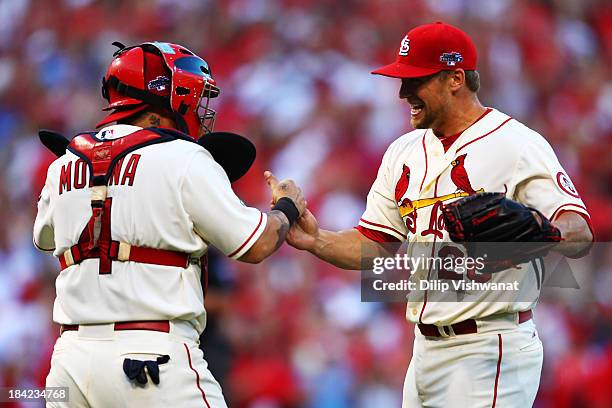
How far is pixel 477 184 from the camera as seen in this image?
4.17 meters

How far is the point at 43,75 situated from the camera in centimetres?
952

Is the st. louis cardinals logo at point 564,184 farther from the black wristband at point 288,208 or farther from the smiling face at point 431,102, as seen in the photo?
the black wristband at point 288,208

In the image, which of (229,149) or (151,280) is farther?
(229,149)

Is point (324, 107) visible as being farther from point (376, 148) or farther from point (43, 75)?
point (43, 75)

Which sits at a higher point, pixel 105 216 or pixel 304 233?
pixel 105 216

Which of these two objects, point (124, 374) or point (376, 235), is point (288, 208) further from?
point (124, 374)

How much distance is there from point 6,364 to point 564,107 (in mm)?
4758

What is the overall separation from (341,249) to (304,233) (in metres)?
0.18

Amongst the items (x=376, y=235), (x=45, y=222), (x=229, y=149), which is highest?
(x=229, y=149)

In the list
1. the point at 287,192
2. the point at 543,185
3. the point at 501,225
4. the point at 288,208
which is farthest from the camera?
the point at 287,192

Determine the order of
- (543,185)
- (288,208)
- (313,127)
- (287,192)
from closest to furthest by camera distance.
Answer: (543,185) < (288,208) < (287,192) < (313,127)

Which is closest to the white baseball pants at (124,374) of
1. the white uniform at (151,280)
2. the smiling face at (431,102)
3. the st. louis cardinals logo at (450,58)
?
the white uniform at (151,280)

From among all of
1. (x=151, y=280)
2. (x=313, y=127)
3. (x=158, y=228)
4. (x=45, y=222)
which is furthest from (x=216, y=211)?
(x=313, y=127)

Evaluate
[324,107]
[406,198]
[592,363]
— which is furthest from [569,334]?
[406,198]
